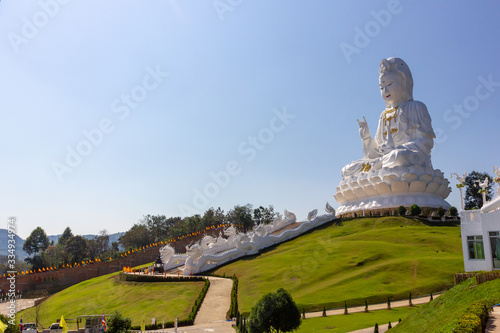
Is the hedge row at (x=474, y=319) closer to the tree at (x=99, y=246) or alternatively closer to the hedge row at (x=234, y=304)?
the hedge row at (x=234, y=304)

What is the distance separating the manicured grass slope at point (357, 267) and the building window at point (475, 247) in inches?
101

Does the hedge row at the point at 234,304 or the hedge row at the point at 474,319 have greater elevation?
the hedge row at the point at 474,319

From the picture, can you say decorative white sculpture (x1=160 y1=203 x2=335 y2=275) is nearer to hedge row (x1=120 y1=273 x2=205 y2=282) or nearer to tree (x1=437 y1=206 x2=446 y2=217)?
hedge row (x1=120 y1=273 x2=205 y2=282)

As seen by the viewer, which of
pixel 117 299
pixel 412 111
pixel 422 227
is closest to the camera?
pixel 117 299

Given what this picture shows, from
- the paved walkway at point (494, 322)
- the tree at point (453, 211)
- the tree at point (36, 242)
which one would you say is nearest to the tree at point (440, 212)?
the tree at point (453, 211)

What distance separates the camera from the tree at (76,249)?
6143 cm

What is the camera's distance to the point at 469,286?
575 inches

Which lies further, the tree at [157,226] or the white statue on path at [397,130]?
the tree at [157,226]

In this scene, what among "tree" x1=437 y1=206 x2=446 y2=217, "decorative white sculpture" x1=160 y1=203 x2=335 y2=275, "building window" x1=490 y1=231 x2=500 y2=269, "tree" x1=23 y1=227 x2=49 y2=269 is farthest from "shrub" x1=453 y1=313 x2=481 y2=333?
"tree" x1=23 y1=227 x2=49 y2=269

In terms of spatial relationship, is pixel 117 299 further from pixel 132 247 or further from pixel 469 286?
pixel 132 247

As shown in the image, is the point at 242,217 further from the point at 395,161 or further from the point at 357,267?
the point at 357,267

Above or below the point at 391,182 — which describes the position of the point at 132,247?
below

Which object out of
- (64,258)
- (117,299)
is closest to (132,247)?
(64,258)

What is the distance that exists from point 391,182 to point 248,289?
846 inches
